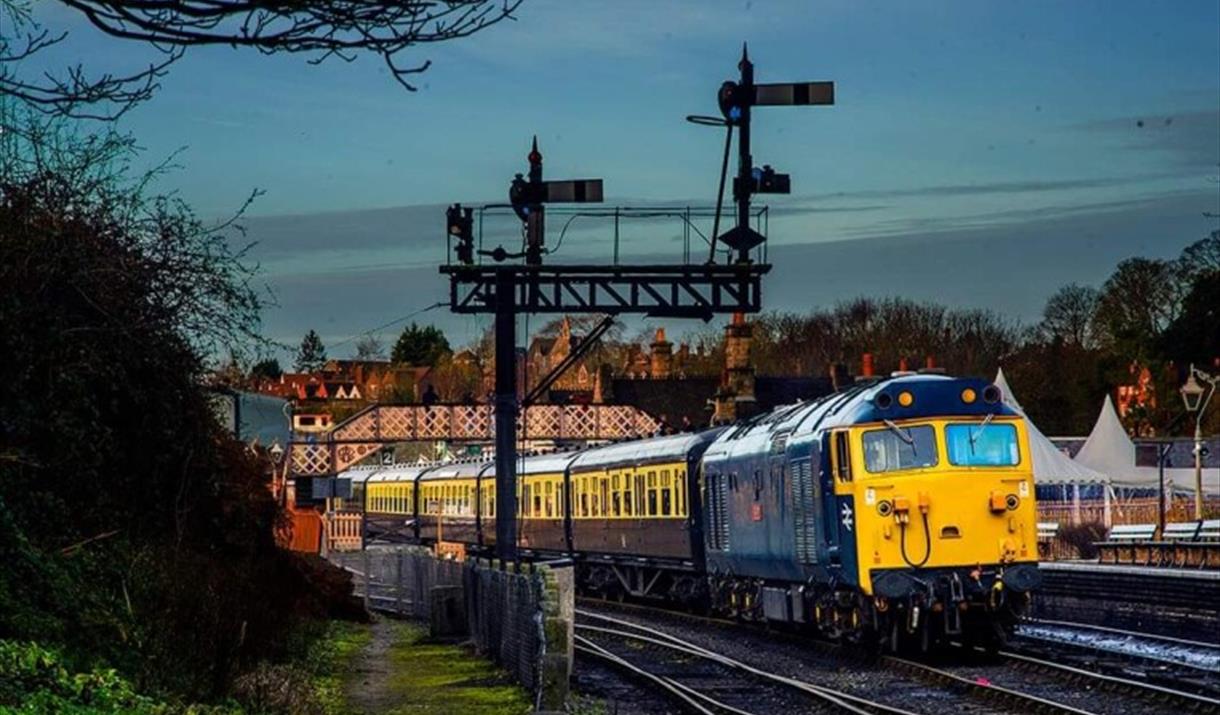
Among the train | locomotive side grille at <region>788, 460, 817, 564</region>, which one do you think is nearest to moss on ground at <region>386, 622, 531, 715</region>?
locomotive side grille at <region>788, 460, 817, 564</region>

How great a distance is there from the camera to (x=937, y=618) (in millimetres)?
25641

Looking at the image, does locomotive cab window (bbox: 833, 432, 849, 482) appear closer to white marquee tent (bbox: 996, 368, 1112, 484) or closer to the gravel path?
the gravel path

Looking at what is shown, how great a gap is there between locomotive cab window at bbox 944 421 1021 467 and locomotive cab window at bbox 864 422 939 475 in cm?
27

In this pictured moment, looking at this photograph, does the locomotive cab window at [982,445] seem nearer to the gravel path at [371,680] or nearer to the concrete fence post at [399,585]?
the gravel path at [371,680]

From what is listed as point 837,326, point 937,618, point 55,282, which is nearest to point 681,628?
point 937,618

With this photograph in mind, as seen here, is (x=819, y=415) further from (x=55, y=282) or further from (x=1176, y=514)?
(x=1176, y=514)

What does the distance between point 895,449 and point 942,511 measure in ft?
2.86

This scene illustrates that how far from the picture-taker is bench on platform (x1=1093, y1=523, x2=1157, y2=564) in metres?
40.5

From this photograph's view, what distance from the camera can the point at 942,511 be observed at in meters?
24.8

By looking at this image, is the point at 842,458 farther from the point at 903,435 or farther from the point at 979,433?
the point at 979,433

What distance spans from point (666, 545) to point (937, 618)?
13104 mm

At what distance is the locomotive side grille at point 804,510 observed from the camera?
26.4 meters

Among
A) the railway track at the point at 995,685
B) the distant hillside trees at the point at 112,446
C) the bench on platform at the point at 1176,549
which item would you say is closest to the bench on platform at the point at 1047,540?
the bench on platform at the point at 1176,549

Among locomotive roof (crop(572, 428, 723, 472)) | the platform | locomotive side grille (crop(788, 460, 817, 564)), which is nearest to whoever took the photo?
locomotive side grille (crop(788, 460, 817, 564))
